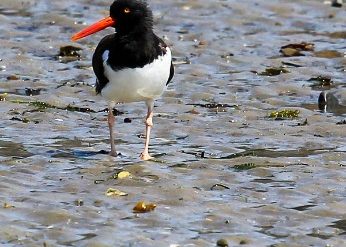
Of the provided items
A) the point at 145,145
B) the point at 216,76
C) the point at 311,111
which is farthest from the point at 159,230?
the point at 216,76

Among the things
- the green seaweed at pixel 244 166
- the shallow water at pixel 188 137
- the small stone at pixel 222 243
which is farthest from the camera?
the green seaweed at pixel 244 166

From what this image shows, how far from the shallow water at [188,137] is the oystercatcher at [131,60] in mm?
496

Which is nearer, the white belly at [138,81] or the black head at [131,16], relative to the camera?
the white belly at [138,81]

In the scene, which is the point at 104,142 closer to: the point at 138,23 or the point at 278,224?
the point at 138,23

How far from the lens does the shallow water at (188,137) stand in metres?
6.41

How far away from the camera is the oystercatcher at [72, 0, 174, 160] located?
791 cm

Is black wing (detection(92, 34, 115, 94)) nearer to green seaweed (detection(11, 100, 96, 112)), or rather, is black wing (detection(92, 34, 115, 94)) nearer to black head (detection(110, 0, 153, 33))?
black head (detection(110, 0, 153, 33))

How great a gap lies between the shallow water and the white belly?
49 cm

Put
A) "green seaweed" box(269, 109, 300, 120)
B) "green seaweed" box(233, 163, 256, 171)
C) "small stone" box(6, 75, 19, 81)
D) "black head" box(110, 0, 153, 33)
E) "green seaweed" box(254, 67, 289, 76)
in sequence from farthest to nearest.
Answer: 1. "green seaweed" box(254, 67, 289, 76)
2. "small stone" box(6, 75, 19, 81)
3. "green seaweed" box(269, 109, 300, 120)
4. "black head" box(110, 0, 153, 33)
5. "green seaweed" box(233, 163, 256, 171)

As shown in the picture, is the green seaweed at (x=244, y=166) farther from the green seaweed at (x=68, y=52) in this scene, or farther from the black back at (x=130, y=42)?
the green seaweed at (x=68, y=52)

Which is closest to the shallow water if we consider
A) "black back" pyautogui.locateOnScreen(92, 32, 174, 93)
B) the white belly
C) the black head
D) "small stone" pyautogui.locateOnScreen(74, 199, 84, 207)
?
"small stone" pyautogui.locateOnScreen(74, 199, 84, 207)

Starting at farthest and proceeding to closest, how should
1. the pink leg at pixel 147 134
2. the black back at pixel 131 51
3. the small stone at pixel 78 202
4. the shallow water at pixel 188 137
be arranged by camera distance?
1. the pink leg at pixel 147 134
2. the black back at pixel 131 51
3. the small stone at pixel 78 202
4. the shallow water at pixel 188 137

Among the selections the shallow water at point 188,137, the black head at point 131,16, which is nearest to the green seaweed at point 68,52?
the shallow water at point 188,137

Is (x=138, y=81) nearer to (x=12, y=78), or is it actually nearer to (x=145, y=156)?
(x=145, y=156)
